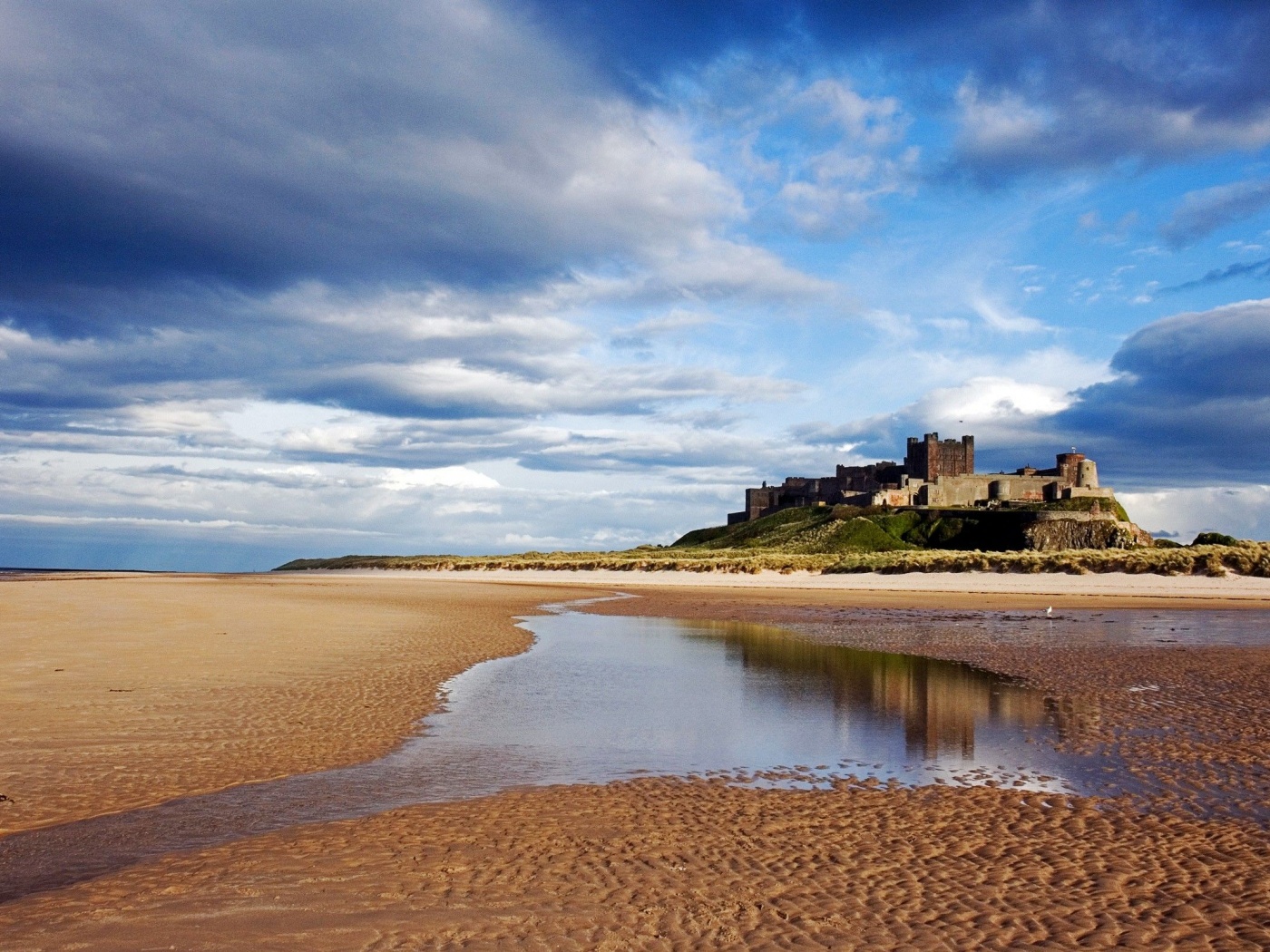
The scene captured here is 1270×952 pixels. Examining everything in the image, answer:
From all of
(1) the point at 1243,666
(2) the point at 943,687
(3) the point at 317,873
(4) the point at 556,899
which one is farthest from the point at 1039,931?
(1) the point at 1243,666

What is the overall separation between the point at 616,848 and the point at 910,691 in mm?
10319

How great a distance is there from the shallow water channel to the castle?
95162mm

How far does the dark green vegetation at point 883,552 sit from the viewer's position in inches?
2066

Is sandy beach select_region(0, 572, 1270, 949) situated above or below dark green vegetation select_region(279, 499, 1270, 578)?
below

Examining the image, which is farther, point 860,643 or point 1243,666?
point 860,643

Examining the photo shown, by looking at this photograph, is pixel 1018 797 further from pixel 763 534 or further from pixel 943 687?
pixel 763 534

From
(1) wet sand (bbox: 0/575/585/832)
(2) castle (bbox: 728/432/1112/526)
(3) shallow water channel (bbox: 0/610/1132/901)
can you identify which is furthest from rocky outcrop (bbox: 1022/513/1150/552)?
(3) shallow water channel (bbox: 0/610/1132/901)

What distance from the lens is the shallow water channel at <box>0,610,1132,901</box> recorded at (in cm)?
786

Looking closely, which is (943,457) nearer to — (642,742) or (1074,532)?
(1074,532)

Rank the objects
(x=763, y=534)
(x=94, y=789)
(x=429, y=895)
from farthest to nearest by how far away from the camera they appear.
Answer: (x=763, y=534) < (x=94, y=789) < (x=429, y=895)

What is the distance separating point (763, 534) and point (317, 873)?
102 metres

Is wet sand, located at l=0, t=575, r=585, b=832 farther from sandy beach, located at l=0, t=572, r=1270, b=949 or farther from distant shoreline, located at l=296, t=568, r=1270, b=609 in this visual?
distant shoreline, located at l=296, t=568, r=1270, b=609

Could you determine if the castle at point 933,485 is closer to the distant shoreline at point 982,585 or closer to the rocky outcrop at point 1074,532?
the rocky outcrop at point 1074,532

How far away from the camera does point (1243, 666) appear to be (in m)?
19.0
